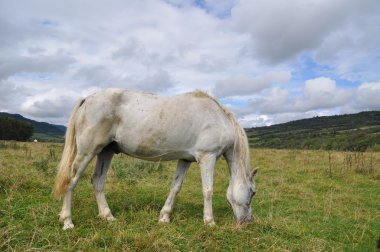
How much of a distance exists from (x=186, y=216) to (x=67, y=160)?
2562 mm

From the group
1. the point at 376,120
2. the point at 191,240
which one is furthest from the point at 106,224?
the point at 376,120

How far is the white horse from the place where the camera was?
6.29 m

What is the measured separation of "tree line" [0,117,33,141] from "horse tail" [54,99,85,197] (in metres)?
60.6

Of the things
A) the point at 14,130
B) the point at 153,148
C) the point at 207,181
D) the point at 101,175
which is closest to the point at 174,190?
the point at 207,181

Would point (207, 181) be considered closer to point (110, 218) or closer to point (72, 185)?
point (110, 218)

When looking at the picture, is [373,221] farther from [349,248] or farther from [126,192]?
[126,192]

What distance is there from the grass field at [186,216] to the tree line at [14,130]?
55598 millimetres

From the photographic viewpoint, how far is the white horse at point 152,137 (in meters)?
6.29

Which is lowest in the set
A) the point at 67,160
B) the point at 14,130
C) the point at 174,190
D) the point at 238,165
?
the point at 174,190

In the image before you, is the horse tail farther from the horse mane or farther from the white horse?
the horse mane

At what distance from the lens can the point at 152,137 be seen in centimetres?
636

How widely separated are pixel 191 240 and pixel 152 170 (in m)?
8.36

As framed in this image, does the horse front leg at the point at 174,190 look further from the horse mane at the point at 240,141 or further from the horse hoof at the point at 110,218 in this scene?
the horse mane at the point at 240,141

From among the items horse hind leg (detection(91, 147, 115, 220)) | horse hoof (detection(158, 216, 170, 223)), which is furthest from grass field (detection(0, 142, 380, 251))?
horse hind leg (detection(91, 147, 115, 220))
